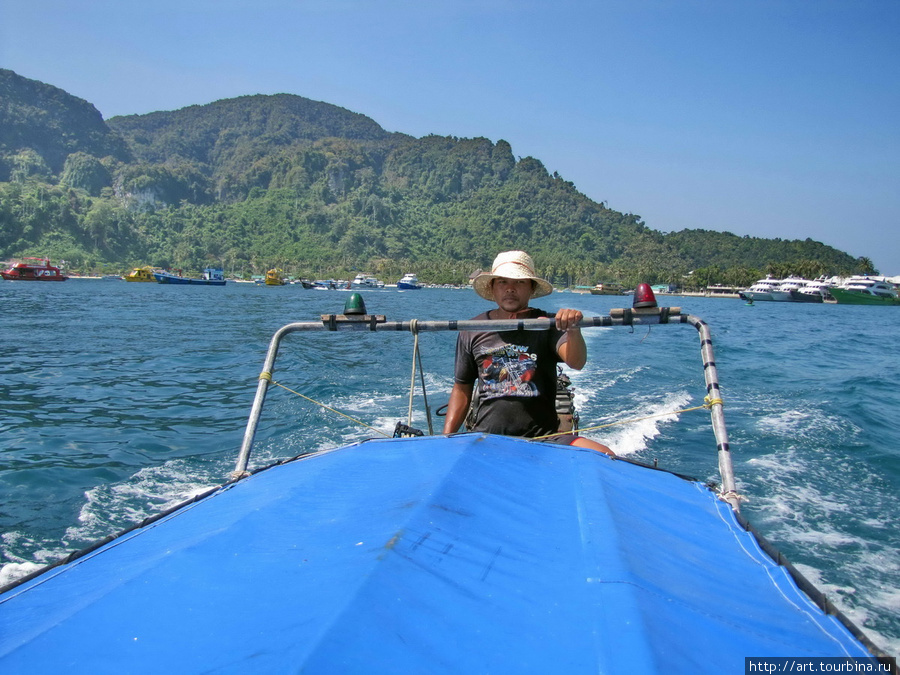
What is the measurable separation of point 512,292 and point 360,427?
4699mm

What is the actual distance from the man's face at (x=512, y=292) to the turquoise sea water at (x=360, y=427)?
3.01 feet

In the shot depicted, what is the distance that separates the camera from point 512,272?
4.20 metres

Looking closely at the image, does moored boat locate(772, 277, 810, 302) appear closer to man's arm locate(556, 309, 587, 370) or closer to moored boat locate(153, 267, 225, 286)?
moored boat locate(153, 267, 225, 286)

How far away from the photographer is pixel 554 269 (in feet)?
561

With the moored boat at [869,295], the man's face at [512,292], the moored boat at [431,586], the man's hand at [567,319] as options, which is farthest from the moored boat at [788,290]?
the moored boat at [431,586]

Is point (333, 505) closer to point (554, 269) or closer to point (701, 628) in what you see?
point (701, 628)

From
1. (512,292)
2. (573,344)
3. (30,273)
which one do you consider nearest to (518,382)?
(573,344)

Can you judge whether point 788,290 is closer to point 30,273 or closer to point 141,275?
point 141,275

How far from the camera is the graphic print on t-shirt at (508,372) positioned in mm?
3994

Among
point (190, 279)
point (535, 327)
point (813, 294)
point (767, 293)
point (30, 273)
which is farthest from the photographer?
point (767, 293)

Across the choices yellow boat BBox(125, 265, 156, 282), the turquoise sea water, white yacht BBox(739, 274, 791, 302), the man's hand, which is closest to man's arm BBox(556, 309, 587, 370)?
the man's hand

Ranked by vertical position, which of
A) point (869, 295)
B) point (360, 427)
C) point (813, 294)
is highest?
point (869, 295)

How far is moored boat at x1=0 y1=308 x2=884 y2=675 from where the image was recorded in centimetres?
157

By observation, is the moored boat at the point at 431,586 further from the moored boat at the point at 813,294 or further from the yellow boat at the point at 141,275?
the moored boat at the point at 813,294
